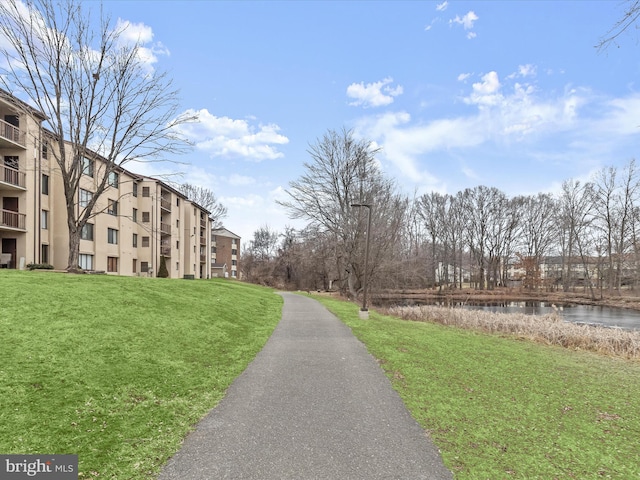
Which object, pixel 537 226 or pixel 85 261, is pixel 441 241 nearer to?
pixel 537 226

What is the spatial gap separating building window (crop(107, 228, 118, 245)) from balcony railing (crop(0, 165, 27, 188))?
9.41 meters

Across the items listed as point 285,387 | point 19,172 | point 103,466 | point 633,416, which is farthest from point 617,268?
point 19,172

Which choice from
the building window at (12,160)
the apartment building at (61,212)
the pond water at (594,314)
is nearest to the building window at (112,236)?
the apartment building at (61,212)

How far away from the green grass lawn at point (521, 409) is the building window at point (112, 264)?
94.6 ft

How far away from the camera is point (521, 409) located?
17.7 feet

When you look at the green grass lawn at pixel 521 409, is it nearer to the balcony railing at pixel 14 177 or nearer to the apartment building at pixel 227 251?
the balcony railing at pixel 14 177

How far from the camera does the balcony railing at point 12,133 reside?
20.5 m

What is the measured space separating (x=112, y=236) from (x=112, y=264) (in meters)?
2.49

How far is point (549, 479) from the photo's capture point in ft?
11.3

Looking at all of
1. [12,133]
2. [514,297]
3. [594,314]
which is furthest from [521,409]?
[514,297]

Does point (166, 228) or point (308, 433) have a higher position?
point (166, 228)

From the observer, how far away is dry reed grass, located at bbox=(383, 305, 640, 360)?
12635mm

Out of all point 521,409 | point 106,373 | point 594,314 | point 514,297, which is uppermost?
point 106,373

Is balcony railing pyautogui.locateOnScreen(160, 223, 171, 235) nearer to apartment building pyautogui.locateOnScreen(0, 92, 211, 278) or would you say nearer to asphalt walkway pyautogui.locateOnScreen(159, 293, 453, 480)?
apartment building pyautogui.locateOnScreen(0, 92, 211, 278)
